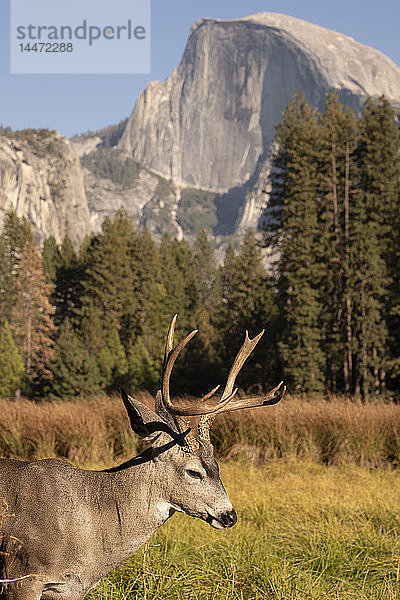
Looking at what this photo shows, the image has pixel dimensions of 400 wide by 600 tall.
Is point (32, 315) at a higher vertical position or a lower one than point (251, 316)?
lower

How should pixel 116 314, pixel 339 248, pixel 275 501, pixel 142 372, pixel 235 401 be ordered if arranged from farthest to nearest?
1. pixel 116 314
2. pixel 142 372
3. pixel 339 248
4. pixel 275 501
5. pixel 235 401

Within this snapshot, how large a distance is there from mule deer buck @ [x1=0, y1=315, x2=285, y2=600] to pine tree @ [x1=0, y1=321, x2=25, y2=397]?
130 ft

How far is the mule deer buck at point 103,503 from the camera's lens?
3.37 metres

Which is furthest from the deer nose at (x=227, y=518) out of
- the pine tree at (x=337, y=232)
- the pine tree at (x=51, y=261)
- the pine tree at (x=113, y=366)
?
the pine tree at (x=51, y=261)

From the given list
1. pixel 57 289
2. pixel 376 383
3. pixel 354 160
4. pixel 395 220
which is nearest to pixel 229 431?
pixel 376 383

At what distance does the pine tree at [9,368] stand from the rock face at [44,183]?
8792cm

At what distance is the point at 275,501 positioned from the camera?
7242 mm

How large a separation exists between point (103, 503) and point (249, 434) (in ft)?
22.1

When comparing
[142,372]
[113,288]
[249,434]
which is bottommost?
[142,372]

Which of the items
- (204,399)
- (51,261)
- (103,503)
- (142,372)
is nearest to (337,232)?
(142,372)

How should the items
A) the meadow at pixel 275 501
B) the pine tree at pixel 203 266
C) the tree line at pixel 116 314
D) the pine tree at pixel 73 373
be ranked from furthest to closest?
the pine tree at pixel 203 266 → the tree line at pixel 116 314 → the pine tree at pixel 73 373 → the meadow at pixel 275 501

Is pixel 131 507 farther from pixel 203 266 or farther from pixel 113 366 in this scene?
pixel 203 266

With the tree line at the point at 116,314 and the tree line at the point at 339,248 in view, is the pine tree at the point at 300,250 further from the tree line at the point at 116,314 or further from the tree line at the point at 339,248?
the tree line at the point at 116,314

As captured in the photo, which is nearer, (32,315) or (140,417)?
(140,417)
